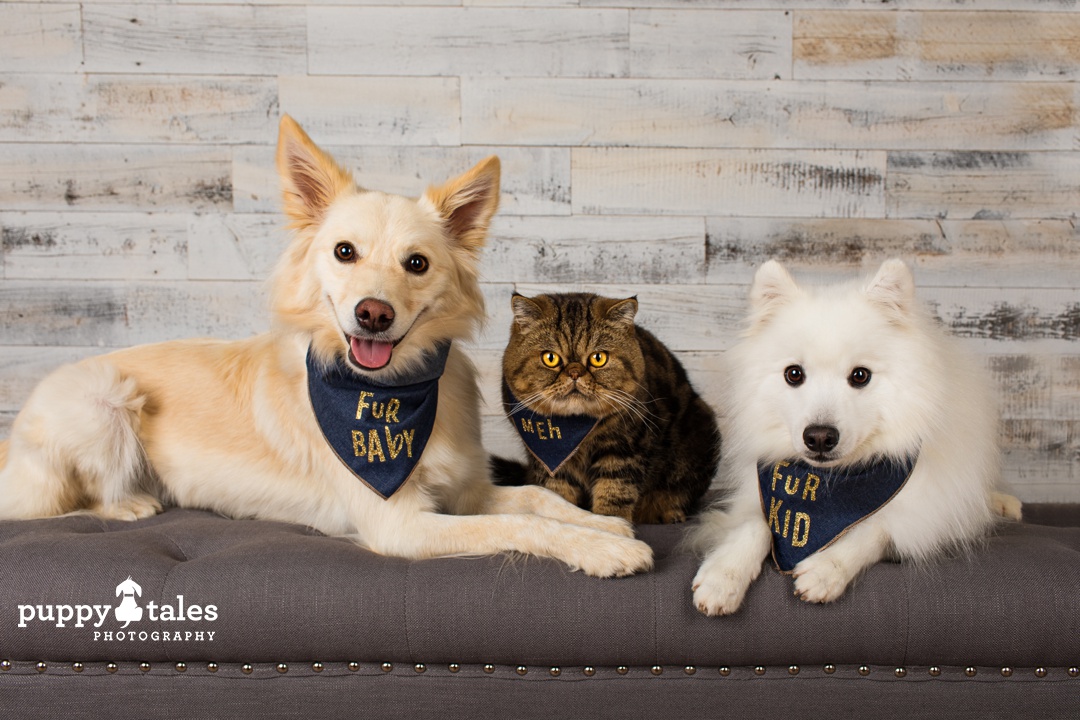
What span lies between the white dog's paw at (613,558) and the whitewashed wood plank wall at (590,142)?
149 cm

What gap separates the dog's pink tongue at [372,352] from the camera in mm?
2141

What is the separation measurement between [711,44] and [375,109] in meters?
1.39

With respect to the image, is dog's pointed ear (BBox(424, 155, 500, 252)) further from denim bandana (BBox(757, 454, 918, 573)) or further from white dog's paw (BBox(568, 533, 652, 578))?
denim bandana (BBox(757, 454, 918, 573))

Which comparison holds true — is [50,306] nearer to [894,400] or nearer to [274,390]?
[274,390]

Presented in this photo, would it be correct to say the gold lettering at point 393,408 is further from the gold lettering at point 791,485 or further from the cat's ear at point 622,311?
the gold lettering at point 791,485

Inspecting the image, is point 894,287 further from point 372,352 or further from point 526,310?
point 372,352

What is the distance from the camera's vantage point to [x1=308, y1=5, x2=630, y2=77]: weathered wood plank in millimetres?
3432

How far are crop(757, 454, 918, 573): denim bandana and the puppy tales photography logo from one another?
134cm

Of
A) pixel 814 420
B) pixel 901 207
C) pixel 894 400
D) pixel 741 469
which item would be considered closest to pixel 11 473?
pixel 741 469

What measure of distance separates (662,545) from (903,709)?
68cm

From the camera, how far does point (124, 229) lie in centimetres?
352

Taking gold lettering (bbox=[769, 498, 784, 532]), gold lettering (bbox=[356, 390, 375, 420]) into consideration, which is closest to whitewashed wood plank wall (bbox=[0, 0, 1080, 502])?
gold lettering (bbox=[356, 390, 375, 420])

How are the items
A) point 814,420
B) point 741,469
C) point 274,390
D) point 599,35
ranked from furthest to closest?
1. point 599,35
2. point 274,390
3. point 741,469
4. point 814,420

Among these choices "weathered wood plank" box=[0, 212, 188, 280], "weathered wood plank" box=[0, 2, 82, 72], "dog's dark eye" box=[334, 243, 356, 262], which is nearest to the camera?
"dog's dark eye" box=[334, 243, 356, 262]
